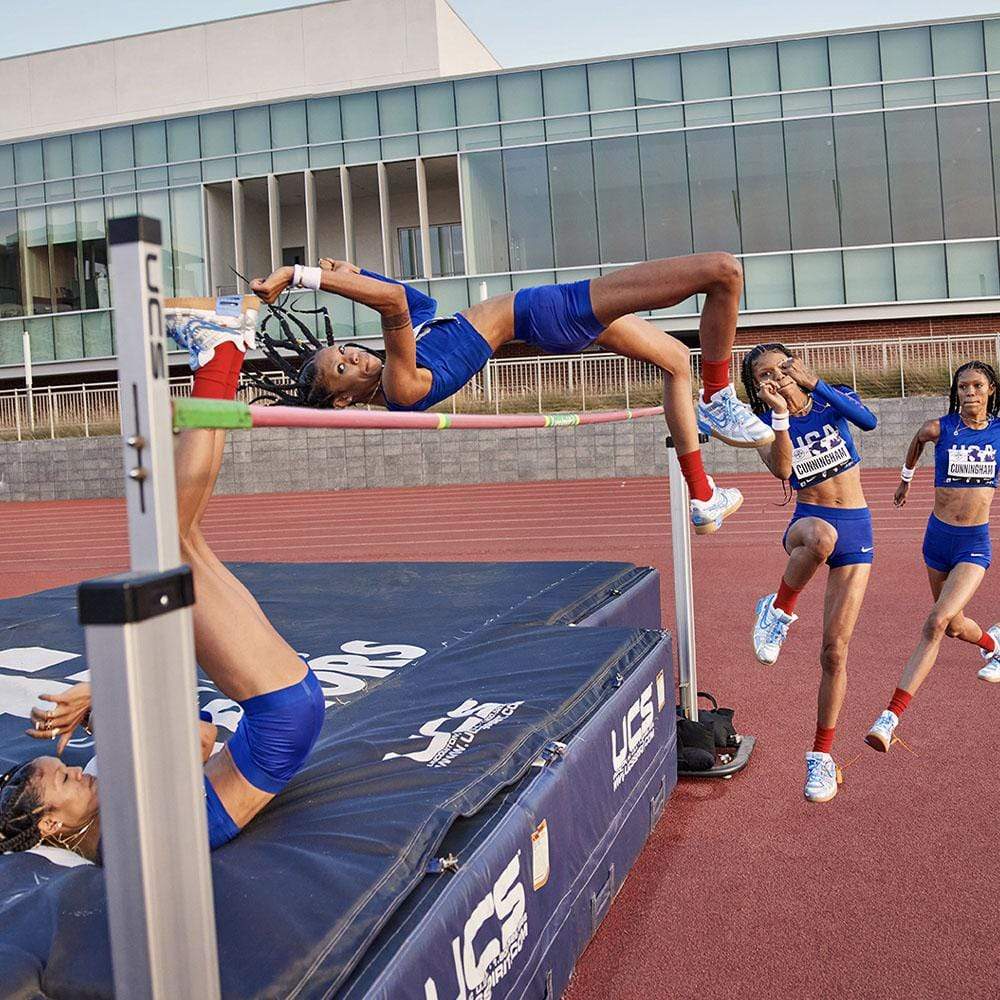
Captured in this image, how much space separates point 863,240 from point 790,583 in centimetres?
1743

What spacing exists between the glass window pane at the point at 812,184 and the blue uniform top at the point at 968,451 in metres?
16.7

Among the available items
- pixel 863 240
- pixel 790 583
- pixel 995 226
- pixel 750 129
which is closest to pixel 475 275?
pixel 750 129

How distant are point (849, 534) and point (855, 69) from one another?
720 inches

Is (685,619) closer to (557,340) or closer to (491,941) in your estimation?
(557,340)

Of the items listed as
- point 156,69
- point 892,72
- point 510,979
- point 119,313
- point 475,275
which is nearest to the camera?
point 119,313

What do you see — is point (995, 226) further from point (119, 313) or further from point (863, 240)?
point (119, 313)

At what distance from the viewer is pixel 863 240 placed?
64.0ft

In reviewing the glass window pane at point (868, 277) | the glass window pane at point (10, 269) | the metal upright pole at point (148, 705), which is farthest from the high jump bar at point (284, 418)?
the glass window pane at point (10, 269)

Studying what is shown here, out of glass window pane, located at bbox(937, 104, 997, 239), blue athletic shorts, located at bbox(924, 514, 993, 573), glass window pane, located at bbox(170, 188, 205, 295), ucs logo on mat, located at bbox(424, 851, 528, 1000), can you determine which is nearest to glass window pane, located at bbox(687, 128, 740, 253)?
glass window pane, located at bbox(937, 104, 997, 239)

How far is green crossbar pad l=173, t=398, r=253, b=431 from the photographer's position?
4.86 feet

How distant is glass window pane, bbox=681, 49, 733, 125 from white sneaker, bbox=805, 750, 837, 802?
18.1m

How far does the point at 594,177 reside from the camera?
20.6m

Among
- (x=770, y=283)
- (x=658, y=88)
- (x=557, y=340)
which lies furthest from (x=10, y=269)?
(x=557, y=340)

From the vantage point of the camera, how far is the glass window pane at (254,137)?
2192 cm
